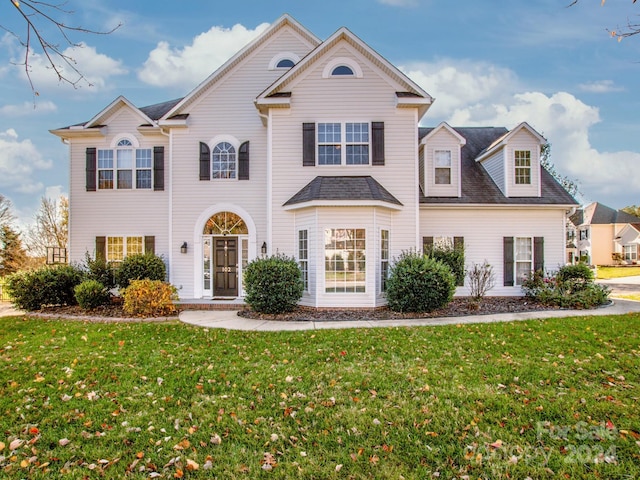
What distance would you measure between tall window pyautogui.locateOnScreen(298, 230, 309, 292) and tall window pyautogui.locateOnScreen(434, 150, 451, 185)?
228 inches

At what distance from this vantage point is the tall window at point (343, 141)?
39.3 ft

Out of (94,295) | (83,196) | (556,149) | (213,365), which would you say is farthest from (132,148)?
(556,149)

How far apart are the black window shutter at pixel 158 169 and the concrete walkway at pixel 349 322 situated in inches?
219

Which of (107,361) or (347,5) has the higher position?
(347,5)

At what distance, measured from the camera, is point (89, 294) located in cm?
1088

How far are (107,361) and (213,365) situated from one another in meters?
1.85

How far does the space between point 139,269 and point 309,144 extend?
695 cm

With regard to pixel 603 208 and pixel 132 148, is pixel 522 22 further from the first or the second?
pixel 603 208

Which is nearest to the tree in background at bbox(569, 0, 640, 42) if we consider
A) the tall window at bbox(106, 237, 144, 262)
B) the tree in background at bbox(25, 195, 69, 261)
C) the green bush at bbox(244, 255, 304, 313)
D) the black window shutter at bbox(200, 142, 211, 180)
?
the green bush at bbox(244, 255, 304, 313)

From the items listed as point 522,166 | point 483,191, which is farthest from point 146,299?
point 522,166

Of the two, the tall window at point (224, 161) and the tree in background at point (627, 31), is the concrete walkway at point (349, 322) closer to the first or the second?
the tall window at point (224, 161)

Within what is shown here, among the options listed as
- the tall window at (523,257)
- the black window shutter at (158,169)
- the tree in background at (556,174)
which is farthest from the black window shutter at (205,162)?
the tree in background at (556,174)

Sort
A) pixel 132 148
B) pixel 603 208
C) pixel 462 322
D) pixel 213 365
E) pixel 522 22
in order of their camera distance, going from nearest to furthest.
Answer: pixel 213 365 → pixel 462 322 → pixel 522 22 → pixel 132 148 → pixel 603 208

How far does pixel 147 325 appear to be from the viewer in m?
8.93
